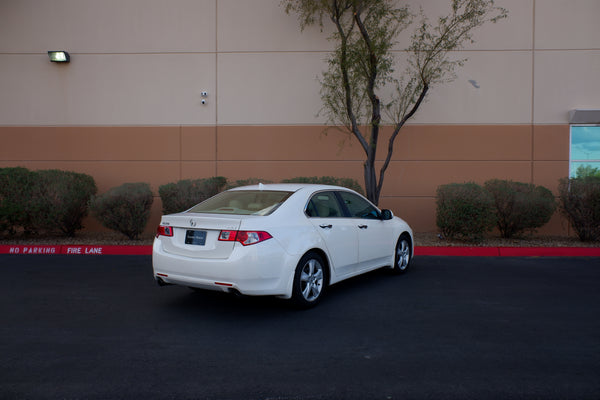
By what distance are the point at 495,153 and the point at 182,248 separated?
32.9 ft

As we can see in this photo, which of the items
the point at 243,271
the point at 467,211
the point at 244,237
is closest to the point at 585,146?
the point at 467,211

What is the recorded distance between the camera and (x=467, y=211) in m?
10.4

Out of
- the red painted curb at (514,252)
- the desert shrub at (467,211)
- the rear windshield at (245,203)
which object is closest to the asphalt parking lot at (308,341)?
the rear windshield at (245,203)

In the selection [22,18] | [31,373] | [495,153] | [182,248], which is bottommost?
[31,373]

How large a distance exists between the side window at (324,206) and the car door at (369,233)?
9.8 inches

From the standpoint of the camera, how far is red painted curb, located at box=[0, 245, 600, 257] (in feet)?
32.3

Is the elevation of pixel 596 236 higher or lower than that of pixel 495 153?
lower

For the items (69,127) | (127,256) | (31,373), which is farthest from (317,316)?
(69,127)

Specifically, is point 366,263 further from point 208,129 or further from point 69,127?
point 69,127

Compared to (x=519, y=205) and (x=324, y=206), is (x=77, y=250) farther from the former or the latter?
(x=519, y=205)

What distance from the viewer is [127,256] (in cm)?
963

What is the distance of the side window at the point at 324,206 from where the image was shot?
6.02 metres

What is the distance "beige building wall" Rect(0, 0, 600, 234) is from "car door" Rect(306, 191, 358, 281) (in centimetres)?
646

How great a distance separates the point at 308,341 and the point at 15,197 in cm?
905
